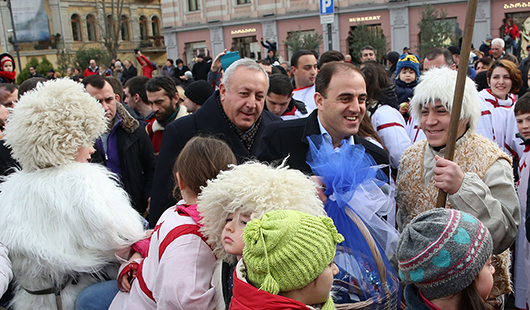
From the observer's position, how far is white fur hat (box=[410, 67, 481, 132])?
2578 mm

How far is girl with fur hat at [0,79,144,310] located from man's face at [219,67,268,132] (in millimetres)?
1169

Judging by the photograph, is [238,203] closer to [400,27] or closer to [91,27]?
[400,27]

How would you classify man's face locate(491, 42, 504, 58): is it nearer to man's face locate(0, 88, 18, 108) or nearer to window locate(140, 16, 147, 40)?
man's face locate(0, 88, 18, 108)

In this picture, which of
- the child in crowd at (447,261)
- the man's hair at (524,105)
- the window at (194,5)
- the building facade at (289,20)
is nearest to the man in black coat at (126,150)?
the child in crowd at (447,261)

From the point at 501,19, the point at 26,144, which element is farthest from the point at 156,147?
the point at 501,19

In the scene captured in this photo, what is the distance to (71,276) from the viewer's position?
256 cm

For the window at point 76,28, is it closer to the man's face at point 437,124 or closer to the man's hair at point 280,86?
the man's hair at point 280,86

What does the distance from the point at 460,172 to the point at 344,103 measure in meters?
0.87

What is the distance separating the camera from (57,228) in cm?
249

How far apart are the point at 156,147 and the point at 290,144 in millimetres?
2596

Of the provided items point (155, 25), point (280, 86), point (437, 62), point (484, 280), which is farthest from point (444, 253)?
point (155, 25)

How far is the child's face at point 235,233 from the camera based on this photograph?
73.9 inches

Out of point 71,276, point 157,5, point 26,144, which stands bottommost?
point 71,276

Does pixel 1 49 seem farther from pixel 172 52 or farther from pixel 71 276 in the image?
pixel 71 276
